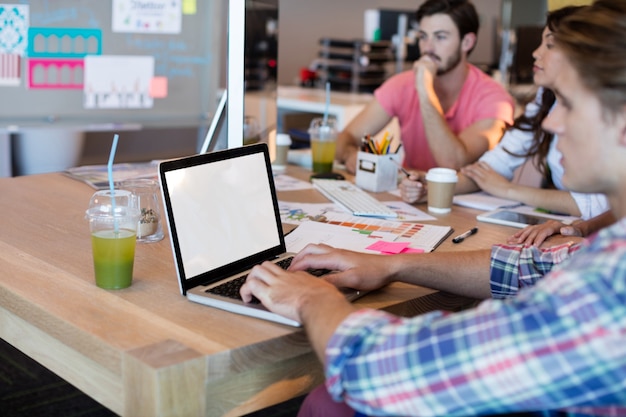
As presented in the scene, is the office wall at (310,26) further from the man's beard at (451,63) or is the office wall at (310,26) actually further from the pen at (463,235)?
the pen at (463,235)

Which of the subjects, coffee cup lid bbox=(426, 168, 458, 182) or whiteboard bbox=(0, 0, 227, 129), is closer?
coffee cup lid bbox=(426, 168, 458, 182)

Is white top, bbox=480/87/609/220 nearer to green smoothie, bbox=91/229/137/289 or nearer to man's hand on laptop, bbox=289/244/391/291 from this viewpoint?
man's hand on laptop, bbox=289/244/391/291

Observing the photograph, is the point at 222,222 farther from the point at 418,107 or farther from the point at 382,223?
the point at 418,107

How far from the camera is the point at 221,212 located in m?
1.35

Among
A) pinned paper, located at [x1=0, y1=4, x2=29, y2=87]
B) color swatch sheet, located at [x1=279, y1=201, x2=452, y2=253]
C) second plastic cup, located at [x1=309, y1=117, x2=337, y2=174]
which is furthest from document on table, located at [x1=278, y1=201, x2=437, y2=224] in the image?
pinned paper, located at [x1=0, y1=4, x2=29, y2=87]

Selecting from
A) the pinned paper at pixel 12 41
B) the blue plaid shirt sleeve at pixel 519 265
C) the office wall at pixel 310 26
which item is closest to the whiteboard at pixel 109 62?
the pinned paper at pixel 12 41

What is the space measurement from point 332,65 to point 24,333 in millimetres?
4071

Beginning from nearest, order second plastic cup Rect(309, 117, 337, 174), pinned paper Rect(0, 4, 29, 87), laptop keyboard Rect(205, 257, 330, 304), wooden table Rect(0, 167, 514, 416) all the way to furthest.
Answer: wooden table Rect(0, 167, 514, 416) < laptop keyboard Rect(205, 257, 330, 304) < second plastic cup Rect(309, 117, 337, 174) < pinned paper Rect(0, 4, 29, 87)

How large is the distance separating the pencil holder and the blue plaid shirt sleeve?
0.80 m

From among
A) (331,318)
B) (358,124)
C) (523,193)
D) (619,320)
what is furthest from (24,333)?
(358,124)

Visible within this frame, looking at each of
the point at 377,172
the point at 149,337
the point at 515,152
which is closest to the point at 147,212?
the point at 149,337

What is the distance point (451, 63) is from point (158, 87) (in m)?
1.79

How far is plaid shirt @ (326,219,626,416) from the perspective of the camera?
2.69 feet

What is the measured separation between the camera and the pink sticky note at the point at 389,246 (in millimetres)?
1562
